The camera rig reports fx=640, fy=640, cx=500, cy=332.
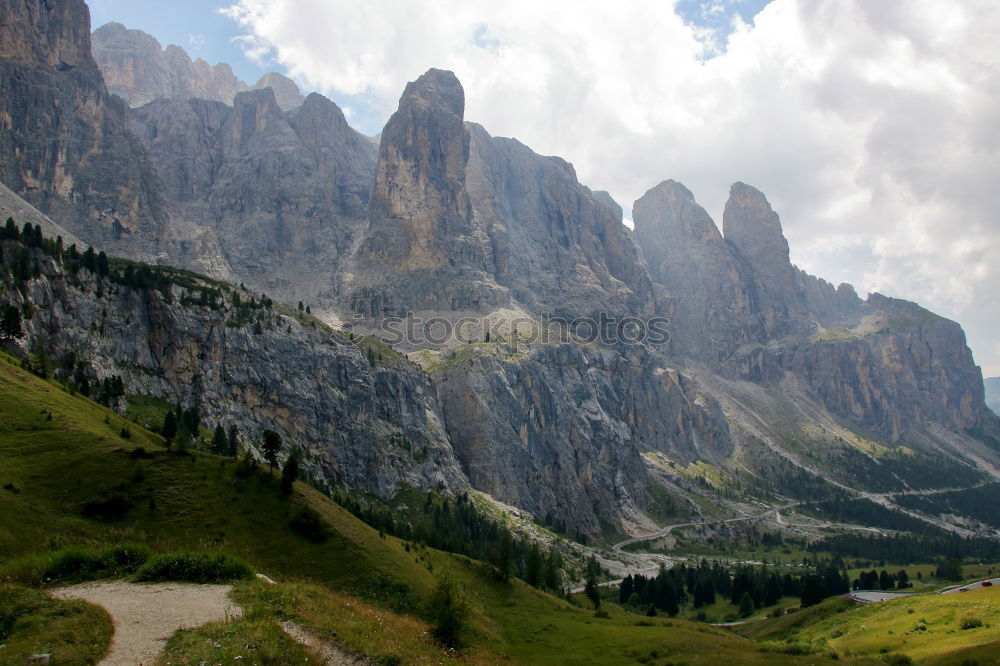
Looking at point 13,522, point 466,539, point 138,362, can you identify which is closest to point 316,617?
point 13,522

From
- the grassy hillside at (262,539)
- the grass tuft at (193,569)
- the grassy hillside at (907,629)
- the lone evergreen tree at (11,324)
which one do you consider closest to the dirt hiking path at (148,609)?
the grass tuft at (193,569)

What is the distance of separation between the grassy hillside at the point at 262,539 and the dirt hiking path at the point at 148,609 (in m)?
2.19

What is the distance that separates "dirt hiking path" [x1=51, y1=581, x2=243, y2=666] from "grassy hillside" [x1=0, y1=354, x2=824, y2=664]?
219 cm

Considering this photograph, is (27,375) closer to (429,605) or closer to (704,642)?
(429,605)

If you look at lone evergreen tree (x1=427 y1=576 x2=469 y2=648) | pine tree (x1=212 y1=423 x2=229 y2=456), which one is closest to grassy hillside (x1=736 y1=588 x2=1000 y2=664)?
lone evergreen tree (x1=427 y1=576 x2=469 y2=648)

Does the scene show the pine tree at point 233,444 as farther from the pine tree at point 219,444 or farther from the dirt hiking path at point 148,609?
the dirt hiking path at point 148,609

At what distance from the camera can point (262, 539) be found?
Answer: 52562mm

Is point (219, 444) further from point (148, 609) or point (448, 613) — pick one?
point (148, 609)

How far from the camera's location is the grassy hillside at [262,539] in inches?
1708

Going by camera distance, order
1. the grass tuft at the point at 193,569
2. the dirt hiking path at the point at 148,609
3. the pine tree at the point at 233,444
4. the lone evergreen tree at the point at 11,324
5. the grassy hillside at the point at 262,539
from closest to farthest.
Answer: the dirt hiking path at the point at 148,609
the grass tuft at the point at 193,569
the grassy hillside at the point at 262,539
the lone evergreen tree at the point at 11,324
the pine tree at the point at 233,444

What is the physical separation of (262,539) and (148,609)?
19.5m

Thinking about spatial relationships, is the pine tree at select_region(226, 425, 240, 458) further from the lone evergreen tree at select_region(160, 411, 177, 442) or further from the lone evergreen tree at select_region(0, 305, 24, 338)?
the lone evergreen tree at select_region(0, 305, 24, 338)

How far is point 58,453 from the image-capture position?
193 ft

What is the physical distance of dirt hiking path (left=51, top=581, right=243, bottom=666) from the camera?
28453 mm
